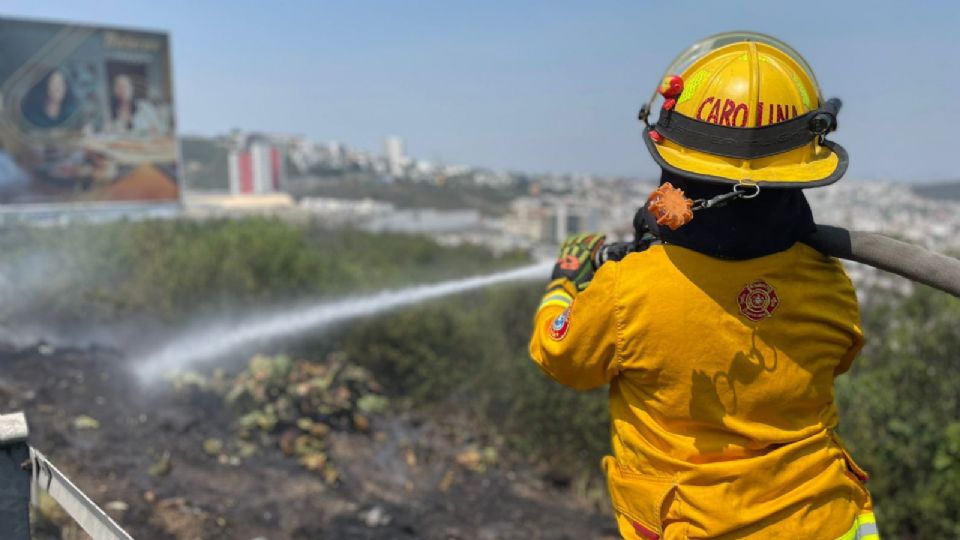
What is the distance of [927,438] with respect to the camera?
20.9 feet

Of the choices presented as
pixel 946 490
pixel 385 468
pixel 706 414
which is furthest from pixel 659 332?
pixel 385 468

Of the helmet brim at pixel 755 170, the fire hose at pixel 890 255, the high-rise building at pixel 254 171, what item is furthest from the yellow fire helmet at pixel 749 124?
the high-rise building at pixel 254 171

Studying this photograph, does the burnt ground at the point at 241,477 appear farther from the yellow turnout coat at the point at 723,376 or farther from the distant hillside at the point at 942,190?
the distant hillside at the point at 942,190

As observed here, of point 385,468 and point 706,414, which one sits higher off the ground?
point 706,414

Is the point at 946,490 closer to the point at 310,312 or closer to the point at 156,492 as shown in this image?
the point at 156,492

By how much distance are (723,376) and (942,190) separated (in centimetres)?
2586

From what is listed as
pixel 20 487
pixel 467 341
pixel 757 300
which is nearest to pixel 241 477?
pixel 20 487

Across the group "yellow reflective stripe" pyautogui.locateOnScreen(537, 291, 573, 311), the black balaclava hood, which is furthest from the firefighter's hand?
the black balaclava hood

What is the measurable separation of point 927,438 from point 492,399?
454 cm

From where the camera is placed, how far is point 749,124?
1.62 m

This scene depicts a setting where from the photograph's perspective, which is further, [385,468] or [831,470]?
[385,468]

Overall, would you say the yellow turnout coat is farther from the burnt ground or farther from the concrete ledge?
the burnt ground

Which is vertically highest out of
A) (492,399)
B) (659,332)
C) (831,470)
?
(659,332)

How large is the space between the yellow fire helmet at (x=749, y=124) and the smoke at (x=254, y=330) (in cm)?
627
